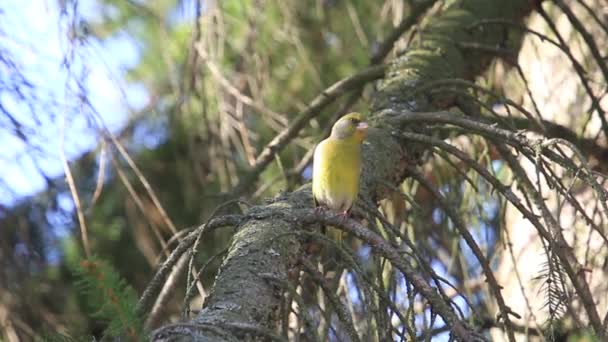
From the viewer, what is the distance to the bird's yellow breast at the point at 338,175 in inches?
133

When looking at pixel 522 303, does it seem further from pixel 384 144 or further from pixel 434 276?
pixel 434 276

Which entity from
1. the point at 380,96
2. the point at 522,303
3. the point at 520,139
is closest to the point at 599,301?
the point at 522,303

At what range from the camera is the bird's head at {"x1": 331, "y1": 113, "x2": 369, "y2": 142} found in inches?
135

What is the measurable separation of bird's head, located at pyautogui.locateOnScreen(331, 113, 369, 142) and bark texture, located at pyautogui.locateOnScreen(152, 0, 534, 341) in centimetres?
4

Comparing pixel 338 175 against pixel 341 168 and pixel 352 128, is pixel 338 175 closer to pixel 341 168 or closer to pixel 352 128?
pixel 341 168

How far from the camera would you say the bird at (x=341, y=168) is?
338cm

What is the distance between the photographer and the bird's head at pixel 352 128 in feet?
11.2

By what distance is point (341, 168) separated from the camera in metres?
3.49

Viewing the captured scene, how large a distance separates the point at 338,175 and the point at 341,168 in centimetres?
7

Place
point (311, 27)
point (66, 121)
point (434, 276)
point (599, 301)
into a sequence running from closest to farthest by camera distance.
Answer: point (434, 276) < point (66, 121) < point (599, 301) < point (311, 27)

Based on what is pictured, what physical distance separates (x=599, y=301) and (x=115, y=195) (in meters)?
2.95

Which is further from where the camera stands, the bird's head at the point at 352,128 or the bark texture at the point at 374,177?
the bird's head at the point at 352,128

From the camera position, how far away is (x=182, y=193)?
5.89 meters

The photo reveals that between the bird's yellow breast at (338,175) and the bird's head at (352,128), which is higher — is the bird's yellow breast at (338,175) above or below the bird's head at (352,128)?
below
